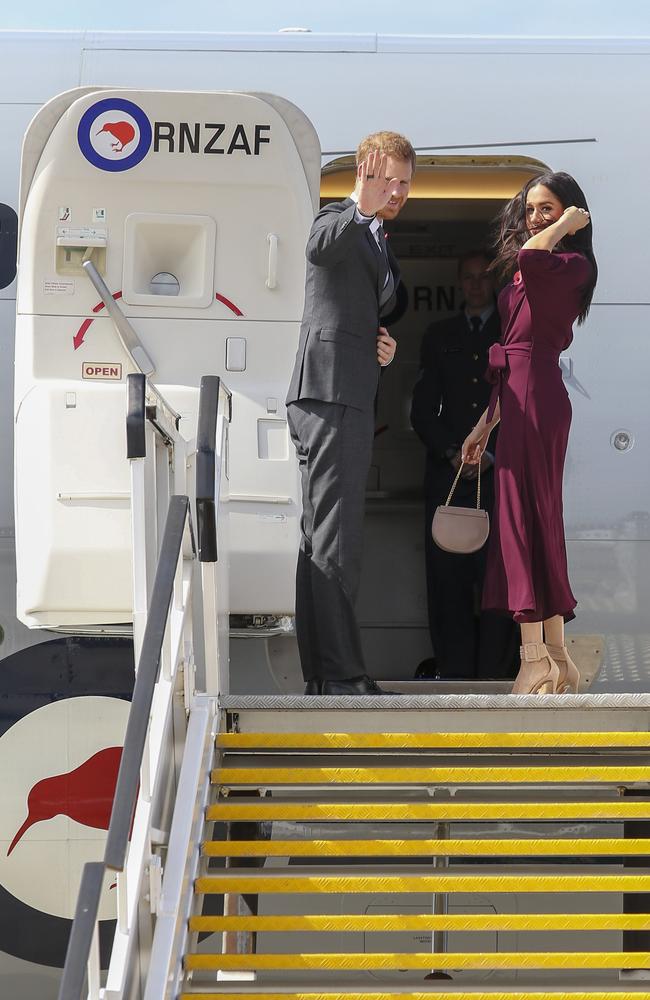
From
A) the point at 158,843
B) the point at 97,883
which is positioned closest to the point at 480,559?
the point at 158,843

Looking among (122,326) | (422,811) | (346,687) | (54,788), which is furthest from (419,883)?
(122,326)

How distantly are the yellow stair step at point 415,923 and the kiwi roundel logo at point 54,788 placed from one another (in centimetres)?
147

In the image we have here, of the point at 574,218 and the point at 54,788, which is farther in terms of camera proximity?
the point at 54,788

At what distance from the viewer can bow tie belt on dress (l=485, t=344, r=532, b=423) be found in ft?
13.5

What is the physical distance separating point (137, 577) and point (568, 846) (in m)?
1.37

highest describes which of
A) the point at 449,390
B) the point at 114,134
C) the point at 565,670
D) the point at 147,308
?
the point at 114,134

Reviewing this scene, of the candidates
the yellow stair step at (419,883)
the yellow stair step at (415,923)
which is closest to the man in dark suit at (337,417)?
the yellow stair step at (419,883)

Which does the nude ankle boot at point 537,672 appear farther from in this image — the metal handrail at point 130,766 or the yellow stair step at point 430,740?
the metal handrail at point 130,766

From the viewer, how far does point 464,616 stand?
17.3 ft

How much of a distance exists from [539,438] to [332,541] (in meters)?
0.73

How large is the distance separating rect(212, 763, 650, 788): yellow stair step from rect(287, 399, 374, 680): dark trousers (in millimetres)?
449

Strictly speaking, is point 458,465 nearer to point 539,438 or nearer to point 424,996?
point 539,438

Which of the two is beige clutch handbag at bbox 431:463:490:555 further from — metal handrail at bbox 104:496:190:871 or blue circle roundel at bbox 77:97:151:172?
blue circle roundel at bbox 77:97:151:172

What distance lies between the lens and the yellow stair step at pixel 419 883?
3352 mm
